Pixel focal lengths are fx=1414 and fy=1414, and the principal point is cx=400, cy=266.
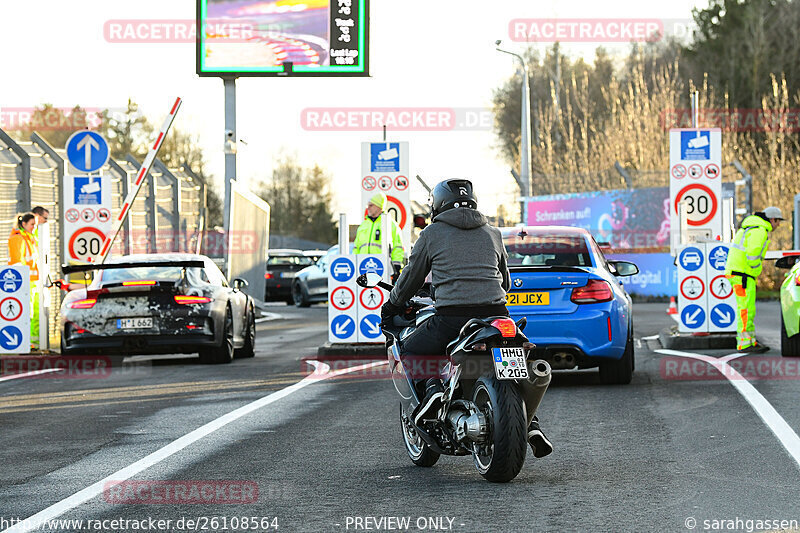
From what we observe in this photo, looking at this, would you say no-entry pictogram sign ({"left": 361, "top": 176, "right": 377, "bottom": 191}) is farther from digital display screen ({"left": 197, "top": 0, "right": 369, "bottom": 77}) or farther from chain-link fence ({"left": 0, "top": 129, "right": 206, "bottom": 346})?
digital display screen ({"left": 197, "top": 0, "right": 369, "bottom": 77})

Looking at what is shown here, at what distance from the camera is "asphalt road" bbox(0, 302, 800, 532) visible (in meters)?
6.79

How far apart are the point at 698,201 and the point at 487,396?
12.5 meters

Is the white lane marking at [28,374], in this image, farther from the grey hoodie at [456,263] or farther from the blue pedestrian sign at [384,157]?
the grey hoodie at [456,263]

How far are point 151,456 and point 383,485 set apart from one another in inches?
75.3

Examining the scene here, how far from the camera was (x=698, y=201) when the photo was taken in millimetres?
19516

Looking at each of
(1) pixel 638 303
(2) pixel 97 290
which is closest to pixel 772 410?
(2) pixel 97 290

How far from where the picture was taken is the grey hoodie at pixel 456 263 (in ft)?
26.3

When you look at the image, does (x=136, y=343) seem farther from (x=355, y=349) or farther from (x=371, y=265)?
(x=371, y=265)

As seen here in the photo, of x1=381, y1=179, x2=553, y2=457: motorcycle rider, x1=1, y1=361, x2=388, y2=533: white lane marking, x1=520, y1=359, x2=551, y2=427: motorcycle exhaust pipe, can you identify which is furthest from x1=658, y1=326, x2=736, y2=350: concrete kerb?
x1=520, y1=359, x2=551, y2=427: motorcycle exhaust pipe

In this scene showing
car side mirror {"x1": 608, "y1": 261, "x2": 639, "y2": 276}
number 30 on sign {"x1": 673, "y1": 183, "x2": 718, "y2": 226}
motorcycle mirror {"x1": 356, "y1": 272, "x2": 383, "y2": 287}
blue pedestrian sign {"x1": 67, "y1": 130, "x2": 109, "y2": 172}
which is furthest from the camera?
blue pedestrian sign {"x1": 67, "y1": 130, "x2": 109, "y2": 172}

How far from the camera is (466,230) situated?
323 inches

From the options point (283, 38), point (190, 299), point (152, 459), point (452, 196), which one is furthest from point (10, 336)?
point (283, 38)

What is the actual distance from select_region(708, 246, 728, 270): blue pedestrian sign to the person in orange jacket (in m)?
8.58

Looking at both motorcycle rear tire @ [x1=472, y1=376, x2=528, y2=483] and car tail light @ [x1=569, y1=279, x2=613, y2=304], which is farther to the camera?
car tail light @ [x1=569, y1=279, x2=613, y2=304]
